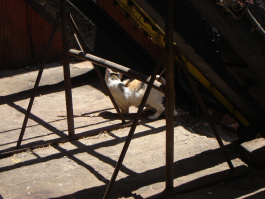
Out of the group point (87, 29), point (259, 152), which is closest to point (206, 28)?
point (259, 152)

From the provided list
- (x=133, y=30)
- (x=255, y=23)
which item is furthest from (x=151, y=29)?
(x=255, y=23)

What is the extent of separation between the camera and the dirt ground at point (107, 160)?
4383mm

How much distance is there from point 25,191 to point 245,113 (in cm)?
274

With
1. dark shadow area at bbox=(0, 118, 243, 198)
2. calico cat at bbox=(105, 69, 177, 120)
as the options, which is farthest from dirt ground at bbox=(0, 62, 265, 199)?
calico cat at bbox=(105, 69, 177, 120)

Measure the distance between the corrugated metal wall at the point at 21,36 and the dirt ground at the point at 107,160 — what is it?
2.63m

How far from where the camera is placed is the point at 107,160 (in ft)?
16.6

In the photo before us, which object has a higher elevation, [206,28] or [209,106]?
[206,28]

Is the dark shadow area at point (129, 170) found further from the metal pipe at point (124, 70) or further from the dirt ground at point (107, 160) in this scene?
the metal pipe at point (124, 70)

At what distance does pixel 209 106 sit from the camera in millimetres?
7137

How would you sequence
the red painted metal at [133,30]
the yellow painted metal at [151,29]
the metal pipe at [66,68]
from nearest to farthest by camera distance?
the metal pipe at [66,68] → the yellow painted metal at [151,29] → the red painted metal at [133,30]

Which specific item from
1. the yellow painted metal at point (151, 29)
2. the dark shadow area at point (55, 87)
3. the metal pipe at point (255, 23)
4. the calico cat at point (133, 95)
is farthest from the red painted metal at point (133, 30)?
the metal pipe at point (255, 23)

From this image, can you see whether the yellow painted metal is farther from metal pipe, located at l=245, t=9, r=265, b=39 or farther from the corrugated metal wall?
the corrugated metal wall

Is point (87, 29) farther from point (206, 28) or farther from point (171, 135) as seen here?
point (171, 135)

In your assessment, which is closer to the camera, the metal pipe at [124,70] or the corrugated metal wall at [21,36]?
the metal pipe at [124,70]
